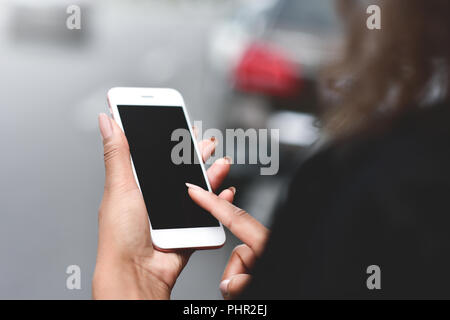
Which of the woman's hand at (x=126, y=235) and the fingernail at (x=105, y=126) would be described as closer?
the woman's hand at (x=126, y=235)

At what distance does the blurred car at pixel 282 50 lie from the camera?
14.9ft

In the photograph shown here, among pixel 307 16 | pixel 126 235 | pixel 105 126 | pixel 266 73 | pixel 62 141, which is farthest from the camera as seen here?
pixel 62 141

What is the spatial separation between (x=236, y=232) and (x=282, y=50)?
114 inches

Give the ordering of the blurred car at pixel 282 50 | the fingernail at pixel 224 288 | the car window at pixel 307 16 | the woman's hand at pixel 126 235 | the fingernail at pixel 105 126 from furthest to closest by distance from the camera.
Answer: the car window at pixel 307 16, the blurred car at pixel 282 50, the fingernail at pixel 105 126, the fingernail at pixel 224 288, the woman's hand at pixel 126 235

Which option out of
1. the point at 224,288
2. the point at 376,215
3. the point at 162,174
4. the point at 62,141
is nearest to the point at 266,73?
the point at 162,174

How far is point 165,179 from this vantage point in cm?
219

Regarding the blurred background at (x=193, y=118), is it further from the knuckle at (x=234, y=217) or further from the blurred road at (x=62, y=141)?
the knuckle at (x=234, y=217)

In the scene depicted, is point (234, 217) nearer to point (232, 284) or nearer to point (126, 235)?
point (232, 284)

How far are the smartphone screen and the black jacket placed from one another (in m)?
1.05

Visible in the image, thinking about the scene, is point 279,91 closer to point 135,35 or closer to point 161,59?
point 161,59

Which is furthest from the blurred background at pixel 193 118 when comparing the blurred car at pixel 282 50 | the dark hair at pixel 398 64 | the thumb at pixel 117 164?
the dark hair at pixel 398 64

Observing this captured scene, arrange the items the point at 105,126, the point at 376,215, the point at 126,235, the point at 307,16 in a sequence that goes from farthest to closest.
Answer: the point at 307,16 < the point at 105,126 < the point at 126,235 < the point at 376,215

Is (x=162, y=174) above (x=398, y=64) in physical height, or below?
below

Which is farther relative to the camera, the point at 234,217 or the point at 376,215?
the point at 234,217
